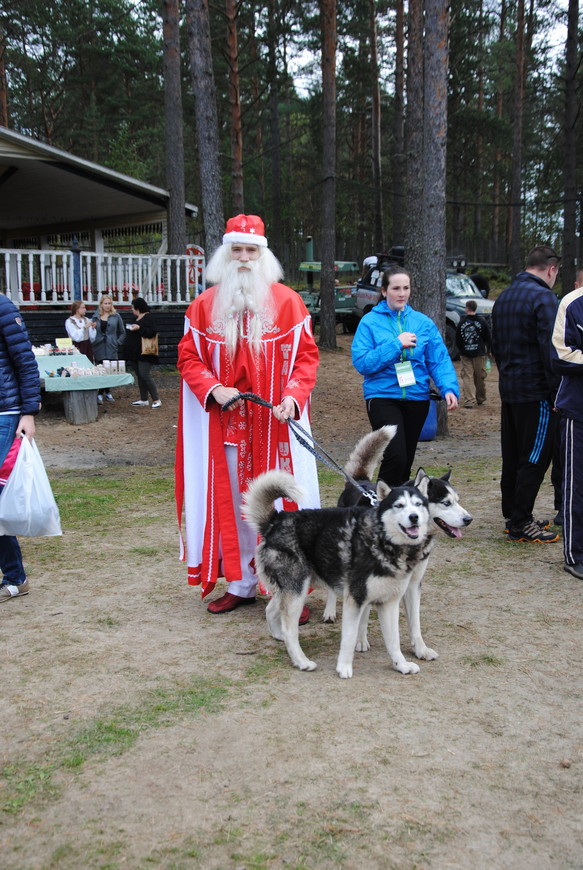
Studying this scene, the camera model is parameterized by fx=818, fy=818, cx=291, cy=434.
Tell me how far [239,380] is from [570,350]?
218 cm

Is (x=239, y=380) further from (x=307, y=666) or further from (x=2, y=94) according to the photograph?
(x=2, y=94)

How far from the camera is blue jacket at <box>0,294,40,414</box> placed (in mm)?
4758

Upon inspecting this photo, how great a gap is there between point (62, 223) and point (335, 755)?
2367 centimetres

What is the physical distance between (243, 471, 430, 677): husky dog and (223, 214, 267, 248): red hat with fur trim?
1.53 meters

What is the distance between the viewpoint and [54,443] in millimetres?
11734

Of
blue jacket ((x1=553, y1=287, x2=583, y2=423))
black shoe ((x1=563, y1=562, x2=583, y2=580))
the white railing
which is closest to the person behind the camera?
blue jacket ((x1=553, y1=287, x2=583, y2=423))

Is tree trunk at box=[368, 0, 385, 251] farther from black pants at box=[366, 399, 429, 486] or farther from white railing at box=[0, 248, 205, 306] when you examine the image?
black pants at box=[366, 399, 429, 486]

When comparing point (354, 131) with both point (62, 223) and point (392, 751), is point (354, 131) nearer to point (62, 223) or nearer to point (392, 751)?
point (62, 223)

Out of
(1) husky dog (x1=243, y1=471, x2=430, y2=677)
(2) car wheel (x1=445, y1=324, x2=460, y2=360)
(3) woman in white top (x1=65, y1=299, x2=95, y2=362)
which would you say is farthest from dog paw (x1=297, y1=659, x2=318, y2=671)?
(2) car wheel (x1=445, y1=324, x2=460, y2=360)

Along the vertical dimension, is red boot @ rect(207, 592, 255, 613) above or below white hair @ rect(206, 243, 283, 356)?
below

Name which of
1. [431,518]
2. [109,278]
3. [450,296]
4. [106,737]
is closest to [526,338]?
[431,518]

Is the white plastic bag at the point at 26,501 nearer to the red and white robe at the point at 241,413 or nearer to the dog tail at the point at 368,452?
the red and white robe at the point at 241,413

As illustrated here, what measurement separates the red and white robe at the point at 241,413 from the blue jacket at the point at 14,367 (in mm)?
892

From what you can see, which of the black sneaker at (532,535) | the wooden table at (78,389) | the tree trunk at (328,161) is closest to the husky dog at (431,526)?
the black sneaker at (532,535)
